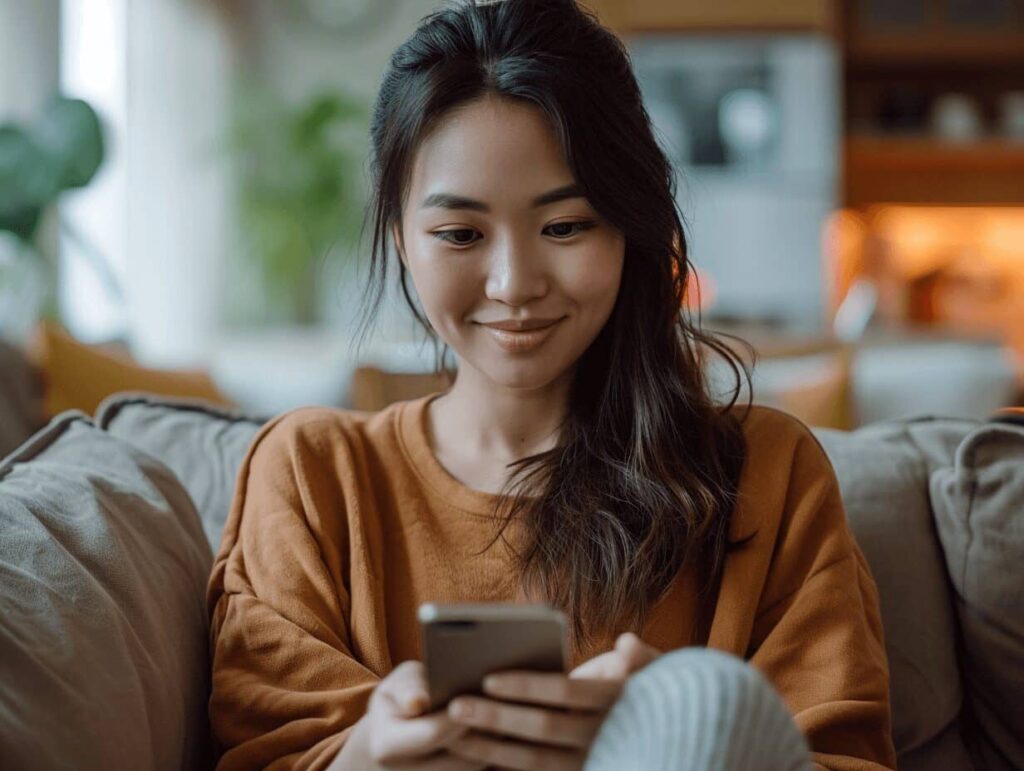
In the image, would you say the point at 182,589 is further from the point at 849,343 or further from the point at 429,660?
the point at 849,343

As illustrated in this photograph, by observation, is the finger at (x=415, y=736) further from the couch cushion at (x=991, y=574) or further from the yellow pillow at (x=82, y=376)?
the yellow pillow at (x=82, y=376)

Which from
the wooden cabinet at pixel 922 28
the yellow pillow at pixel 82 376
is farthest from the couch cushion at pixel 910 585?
the wooden cabinet at pixel 922 28

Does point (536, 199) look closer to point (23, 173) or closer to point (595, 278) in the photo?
point (595, 278)

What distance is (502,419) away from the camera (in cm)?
133

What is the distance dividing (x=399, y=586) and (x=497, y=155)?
424mm

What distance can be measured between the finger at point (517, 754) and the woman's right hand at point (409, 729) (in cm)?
1

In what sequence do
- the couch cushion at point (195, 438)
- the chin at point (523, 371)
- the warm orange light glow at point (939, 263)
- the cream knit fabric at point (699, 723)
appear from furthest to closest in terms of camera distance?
the warm orange light glow at point (939, 263)
the couch cushion at point (195, 438)
the chin at point (523, 371)
the cream knit fabric at point (699, 723)

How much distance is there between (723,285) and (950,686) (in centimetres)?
428

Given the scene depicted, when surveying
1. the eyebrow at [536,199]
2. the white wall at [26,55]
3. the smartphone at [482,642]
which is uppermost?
the white wall at [26,55]

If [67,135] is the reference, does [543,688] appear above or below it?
below

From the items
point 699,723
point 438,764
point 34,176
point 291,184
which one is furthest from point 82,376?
point 291,184

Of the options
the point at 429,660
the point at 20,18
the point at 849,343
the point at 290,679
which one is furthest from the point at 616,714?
the point at 20,18

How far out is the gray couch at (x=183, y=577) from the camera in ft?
3.14

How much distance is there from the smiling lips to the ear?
0.17 meters
